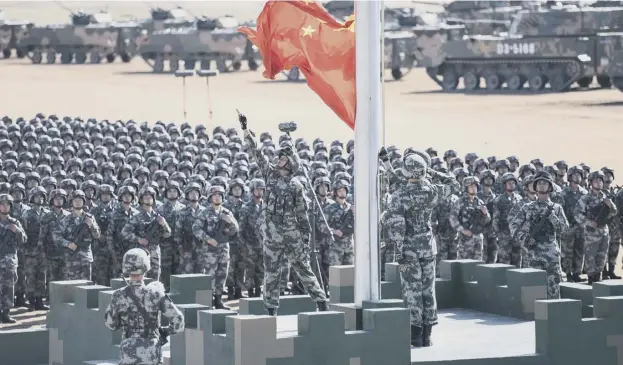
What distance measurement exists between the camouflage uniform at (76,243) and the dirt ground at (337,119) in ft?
56.2

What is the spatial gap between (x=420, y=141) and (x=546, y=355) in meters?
27.1

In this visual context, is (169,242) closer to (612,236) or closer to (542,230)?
(542,230)

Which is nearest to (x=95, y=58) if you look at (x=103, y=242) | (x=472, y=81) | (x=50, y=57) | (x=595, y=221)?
(x=50, y=57)

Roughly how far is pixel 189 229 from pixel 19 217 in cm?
193

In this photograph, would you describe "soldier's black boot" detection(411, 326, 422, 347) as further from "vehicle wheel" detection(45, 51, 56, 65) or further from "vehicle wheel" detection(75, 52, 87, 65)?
"vehicle wheel" detection(45, 51, 56, 65)

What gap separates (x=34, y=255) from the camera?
19297 millimetres

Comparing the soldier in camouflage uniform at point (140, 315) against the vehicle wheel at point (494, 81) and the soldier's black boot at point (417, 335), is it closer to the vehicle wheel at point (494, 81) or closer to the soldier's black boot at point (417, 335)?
the soldier's black boot at point (417, 335)

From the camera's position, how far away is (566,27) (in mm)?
50312

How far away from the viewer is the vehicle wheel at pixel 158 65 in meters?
66.9

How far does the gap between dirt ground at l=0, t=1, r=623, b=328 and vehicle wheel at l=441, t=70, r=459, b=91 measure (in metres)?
0.76

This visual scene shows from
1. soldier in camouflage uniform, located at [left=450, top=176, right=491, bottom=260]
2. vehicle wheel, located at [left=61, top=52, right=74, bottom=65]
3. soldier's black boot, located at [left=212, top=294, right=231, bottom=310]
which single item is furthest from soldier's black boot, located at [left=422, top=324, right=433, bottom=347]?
vehicle wheel, located at [left=61, top=52, right=74, bottom=65]

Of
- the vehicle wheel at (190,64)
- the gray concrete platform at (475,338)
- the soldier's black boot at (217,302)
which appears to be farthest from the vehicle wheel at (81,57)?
the gray concrete platform at (475,338)

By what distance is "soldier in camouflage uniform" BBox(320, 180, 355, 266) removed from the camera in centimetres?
1889

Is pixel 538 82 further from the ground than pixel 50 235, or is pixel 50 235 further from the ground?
pixel 538 82
